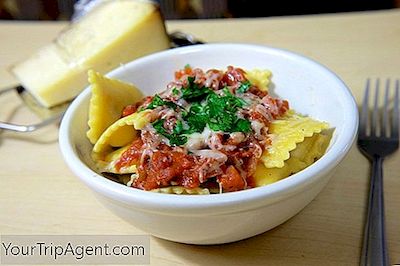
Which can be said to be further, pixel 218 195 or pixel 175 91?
pixel 175 91

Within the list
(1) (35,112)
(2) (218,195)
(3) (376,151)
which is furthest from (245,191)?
(1) (35,112)

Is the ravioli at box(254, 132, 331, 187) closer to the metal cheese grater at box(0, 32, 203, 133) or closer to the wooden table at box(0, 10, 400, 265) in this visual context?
the wooden table at box(0, 10, 400, 265)

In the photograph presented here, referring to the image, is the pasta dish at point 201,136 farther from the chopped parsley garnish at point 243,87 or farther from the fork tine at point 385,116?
the fork tine at point 385,116

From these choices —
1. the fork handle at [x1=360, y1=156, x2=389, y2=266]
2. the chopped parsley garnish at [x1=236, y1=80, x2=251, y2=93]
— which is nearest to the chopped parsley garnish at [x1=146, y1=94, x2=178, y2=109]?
the chopped parsley garnish at [x1=236, y1=80, x2=251, y2=93]

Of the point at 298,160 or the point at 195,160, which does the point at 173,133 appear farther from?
the point at 298,160

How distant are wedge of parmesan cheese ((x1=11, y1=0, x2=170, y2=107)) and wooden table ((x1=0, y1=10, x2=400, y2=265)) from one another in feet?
0.24

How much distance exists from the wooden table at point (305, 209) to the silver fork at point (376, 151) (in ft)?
0.06

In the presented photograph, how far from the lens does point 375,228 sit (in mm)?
797

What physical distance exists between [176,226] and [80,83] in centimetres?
58

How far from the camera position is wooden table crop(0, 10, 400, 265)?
0.80m

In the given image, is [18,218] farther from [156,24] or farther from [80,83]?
[156,24]

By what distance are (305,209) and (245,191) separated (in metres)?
0.23

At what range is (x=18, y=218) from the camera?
91 centimetres

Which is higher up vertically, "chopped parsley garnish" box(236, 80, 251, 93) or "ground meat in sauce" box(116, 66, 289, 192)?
"chopped parsley garnish" box(236, 80, 251, 93)
